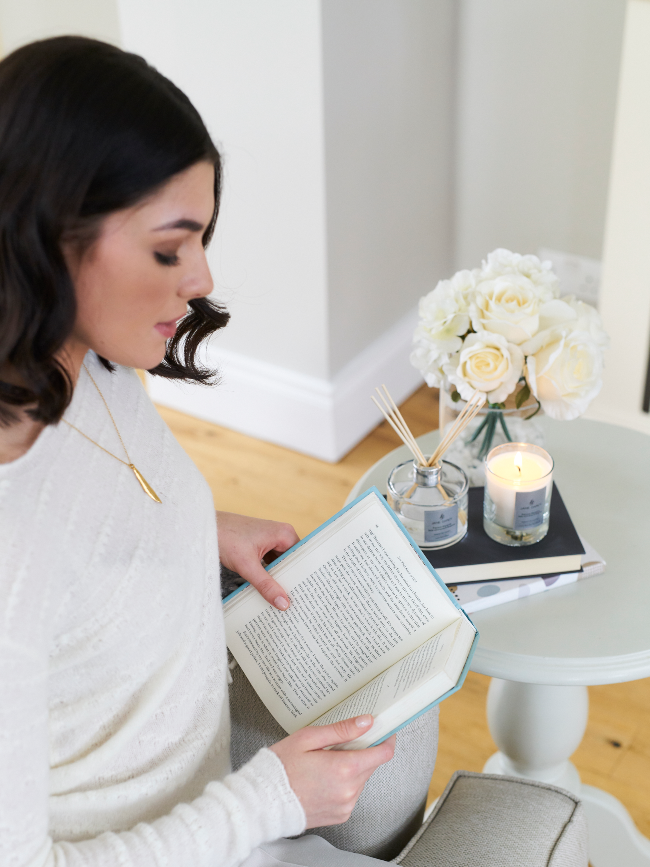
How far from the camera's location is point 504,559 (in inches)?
37.5

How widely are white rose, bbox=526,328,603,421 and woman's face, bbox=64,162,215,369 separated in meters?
0.43

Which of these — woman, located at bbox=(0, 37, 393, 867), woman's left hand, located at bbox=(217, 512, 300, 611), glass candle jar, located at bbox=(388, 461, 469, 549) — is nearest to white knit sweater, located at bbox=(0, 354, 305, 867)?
woman, located at bbox=(0, 37, 393, 867)

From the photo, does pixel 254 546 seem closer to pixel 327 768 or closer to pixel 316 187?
pixel 327 768

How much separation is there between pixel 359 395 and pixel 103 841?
59.3 inches

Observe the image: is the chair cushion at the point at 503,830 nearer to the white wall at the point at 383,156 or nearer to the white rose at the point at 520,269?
the white rose at the point at 520,269

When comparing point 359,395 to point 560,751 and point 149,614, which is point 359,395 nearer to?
point 560,751

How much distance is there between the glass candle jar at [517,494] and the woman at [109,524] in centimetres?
31

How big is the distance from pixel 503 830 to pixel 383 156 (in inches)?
58.7

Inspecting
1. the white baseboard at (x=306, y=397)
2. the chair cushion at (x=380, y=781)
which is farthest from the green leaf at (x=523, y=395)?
the white baseboard at (x=306, y=397)

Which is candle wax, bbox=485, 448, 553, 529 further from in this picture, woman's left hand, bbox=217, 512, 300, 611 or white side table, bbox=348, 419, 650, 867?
woman's left hand, bbox=217, 512, 300, 611

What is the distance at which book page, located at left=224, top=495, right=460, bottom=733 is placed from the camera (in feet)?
2.75

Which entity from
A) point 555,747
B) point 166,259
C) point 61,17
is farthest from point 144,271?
point 61,17

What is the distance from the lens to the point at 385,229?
203 cm

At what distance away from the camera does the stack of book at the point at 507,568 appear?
0.95m
